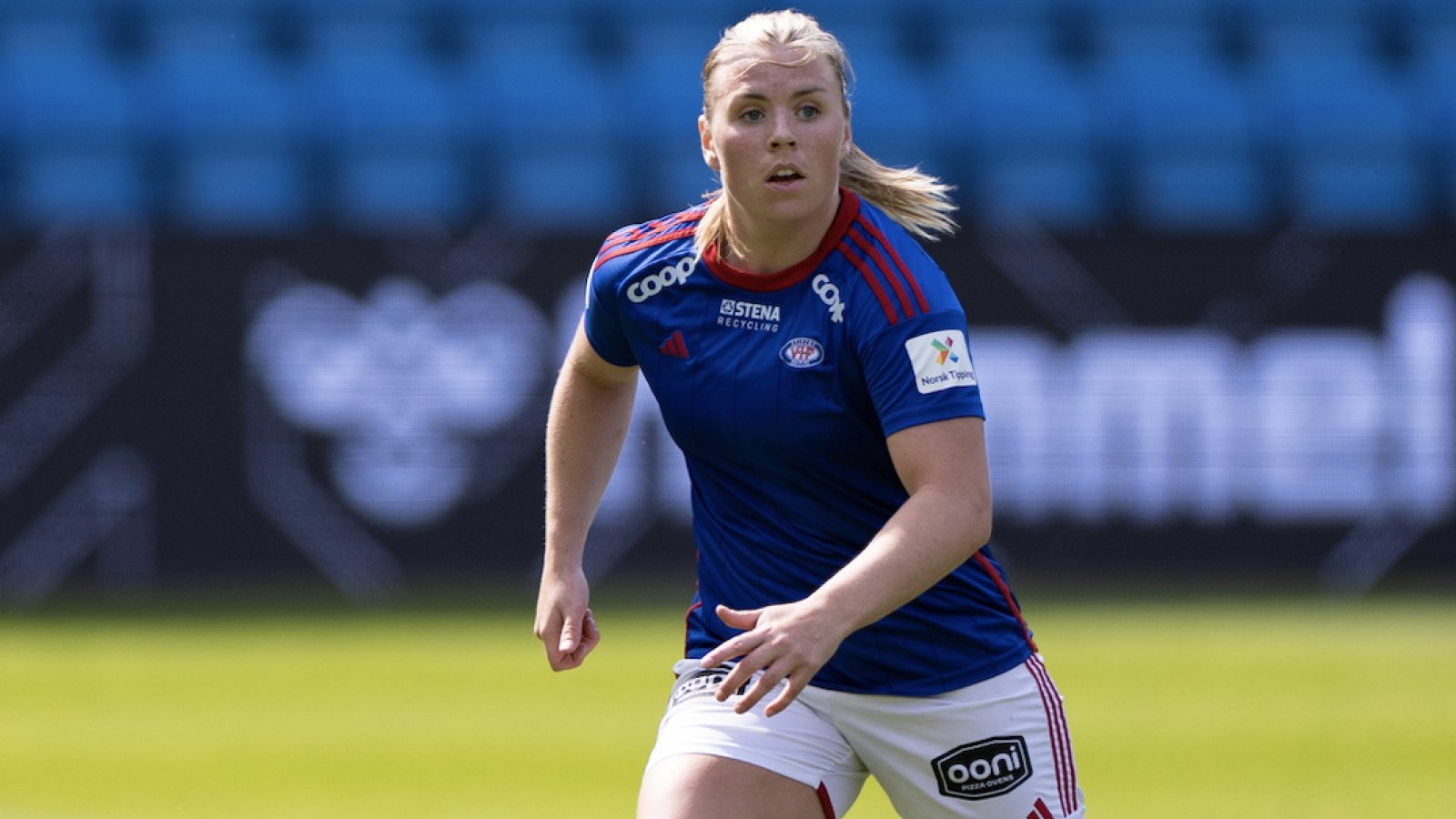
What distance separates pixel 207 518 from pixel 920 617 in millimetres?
8280

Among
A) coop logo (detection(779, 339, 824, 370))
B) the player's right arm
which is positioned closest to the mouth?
coop logo (detection(779, 339, 824, 370))

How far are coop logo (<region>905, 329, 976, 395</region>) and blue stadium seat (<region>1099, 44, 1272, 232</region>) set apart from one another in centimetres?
1171

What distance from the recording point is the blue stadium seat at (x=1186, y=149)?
14969 millimetres

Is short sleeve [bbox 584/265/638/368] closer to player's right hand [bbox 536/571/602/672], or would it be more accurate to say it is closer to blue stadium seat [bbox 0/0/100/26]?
player's right hand [bbox 536/571/602/672]

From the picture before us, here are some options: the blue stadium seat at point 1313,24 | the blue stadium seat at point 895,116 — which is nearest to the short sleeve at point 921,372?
the blue stadium seat at point 895,116

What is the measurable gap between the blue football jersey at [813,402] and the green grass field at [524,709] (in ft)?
9.75

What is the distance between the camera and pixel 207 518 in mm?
11398

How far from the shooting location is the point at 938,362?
3.40 m

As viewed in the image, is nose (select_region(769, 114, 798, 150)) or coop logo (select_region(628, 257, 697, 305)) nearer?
nose (select_region(769, 114, 798, 150))

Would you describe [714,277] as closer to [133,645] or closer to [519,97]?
[133,645]

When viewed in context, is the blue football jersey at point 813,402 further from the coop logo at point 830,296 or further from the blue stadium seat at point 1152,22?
the blue stadium seat at point 1152,22

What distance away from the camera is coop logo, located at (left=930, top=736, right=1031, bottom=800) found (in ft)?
12.1

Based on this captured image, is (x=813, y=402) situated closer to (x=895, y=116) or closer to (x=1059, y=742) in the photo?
(x=1059, y=742)

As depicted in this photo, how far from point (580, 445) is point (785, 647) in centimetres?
107
